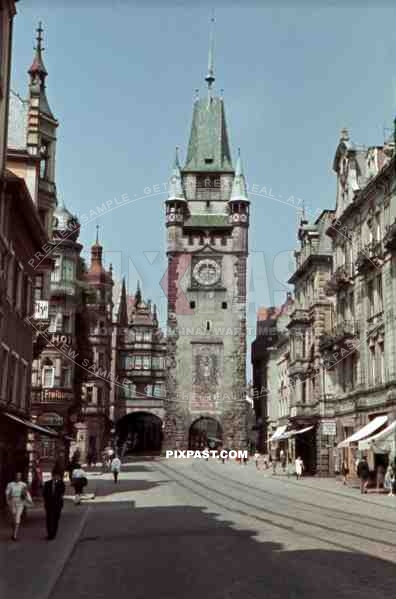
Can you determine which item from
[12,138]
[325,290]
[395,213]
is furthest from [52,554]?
[325,290]

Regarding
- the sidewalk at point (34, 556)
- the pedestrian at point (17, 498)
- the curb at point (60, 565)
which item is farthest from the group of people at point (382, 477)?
the pedestrian at point (17, 498)

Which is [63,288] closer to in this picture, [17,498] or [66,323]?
[66,323]

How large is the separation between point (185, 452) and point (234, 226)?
27414 mm

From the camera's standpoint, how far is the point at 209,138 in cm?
10762

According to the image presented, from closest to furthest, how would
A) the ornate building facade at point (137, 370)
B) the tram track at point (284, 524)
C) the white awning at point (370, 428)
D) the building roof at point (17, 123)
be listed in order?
the tram track at point (284, 524)
the building roof at point (17, 123)
the white awning at point (370, 428)
the ornate building facade at point (137, 370)

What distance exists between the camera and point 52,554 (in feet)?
52.7

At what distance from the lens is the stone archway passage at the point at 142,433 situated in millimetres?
110438

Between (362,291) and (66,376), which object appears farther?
(66,376)

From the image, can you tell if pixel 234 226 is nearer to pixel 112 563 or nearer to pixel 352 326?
pixel 352 326

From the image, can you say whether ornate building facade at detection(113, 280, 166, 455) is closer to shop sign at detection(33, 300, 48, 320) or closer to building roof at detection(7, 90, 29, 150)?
shop sign at detection(33, 300, 48, 320)

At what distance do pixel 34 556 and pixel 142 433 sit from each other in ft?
336

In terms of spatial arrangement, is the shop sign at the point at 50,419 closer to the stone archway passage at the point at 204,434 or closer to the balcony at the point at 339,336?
the balcony at the point at 339,336

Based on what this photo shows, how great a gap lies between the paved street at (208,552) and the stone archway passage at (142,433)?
80318 mm

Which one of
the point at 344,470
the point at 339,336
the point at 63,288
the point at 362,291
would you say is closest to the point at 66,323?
the point at 63,288
